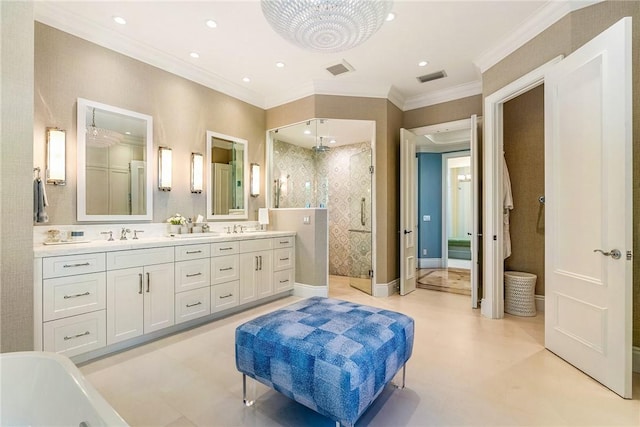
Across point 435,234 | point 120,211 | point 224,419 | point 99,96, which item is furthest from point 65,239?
point 435,234

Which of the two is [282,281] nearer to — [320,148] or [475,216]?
[320,148]

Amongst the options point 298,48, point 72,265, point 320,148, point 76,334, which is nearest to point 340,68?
point 298,48

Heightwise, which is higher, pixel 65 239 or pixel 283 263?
pixel 65 239

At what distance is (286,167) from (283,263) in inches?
66.6

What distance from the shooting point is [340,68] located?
12.4ft

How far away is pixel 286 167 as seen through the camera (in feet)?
16.3

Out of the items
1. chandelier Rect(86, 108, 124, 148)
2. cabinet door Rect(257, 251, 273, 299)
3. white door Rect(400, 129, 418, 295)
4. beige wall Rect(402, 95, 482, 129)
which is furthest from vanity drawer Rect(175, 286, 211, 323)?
beige wall Rect(402, 95, 482, 129)

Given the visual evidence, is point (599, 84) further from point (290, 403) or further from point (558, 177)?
point (290, 403)

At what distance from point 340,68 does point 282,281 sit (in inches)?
119

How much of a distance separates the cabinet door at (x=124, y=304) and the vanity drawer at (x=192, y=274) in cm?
35

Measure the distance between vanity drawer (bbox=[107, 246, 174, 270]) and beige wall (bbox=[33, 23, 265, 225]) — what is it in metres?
0.71

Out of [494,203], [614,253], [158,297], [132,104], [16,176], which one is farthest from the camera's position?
[494,203]

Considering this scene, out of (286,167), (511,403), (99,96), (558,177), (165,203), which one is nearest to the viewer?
(511,403)

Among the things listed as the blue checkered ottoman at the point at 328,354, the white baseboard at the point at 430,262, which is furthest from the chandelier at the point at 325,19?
the white baseboard at the point at 430,262
